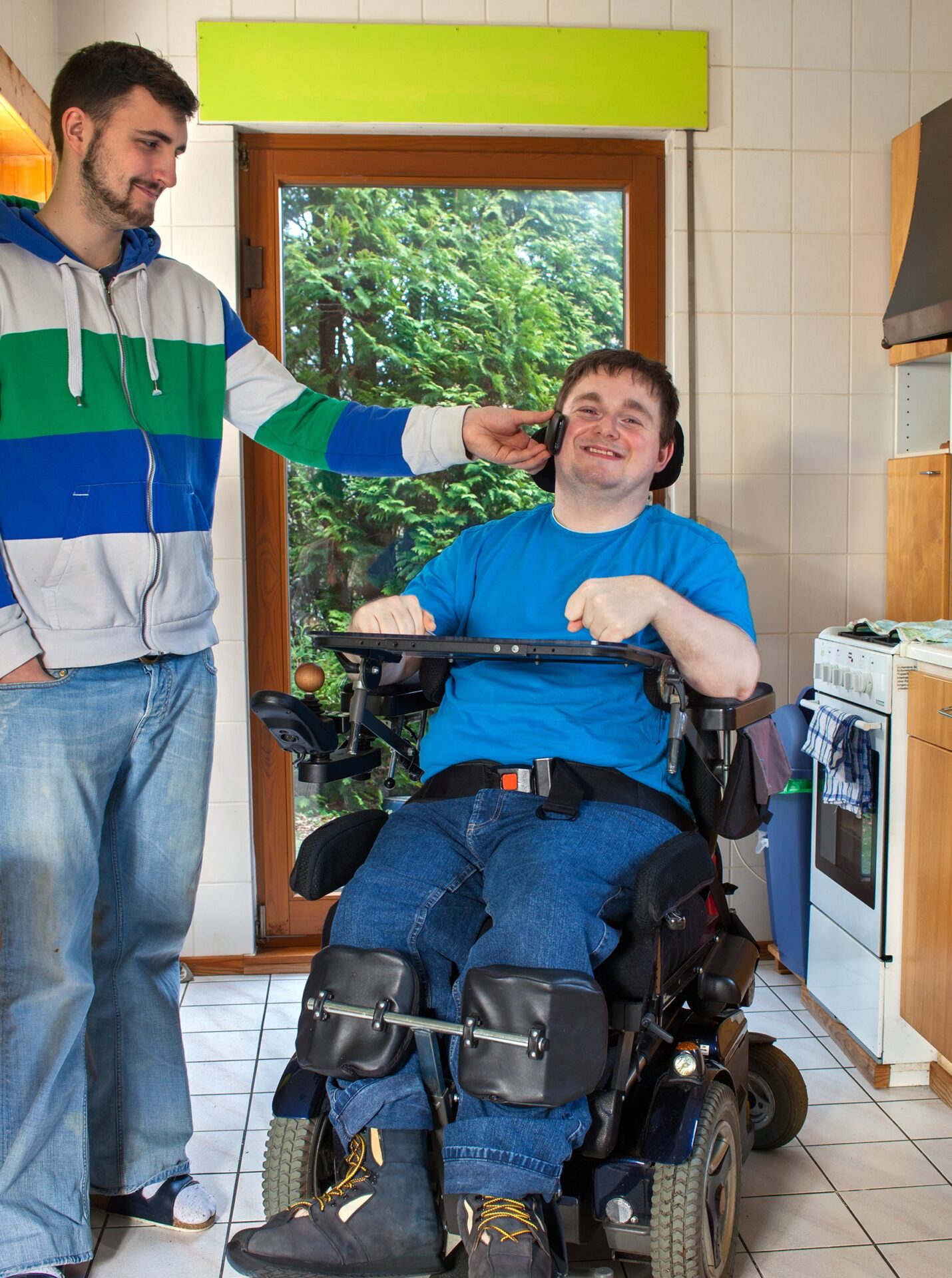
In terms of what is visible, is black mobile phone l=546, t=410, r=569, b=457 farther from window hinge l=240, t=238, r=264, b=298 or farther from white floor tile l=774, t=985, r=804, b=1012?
white floor tile l=774, t=985, r=804, b=1012

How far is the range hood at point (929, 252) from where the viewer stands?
2672 millimetres

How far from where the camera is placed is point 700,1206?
1.50 metres

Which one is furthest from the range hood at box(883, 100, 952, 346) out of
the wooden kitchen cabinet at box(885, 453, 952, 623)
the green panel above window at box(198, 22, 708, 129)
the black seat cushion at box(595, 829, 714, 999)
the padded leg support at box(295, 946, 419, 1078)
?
the padded leg support at box(295, 946, 419, 1078)

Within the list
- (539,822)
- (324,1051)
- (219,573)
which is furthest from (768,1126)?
(219,573)

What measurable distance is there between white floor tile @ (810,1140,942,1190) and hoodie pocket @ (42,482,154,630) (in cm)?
157

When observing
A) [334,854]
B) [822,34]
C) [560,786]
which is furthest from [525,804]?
[822,34]

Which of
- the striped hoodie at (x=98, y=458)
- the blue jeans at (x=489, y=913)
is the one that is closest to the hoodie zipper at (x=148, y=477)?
A: the striped hoodie at (x=98, y=458)

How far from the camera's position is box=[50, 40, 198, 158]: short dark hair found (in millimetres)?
1698

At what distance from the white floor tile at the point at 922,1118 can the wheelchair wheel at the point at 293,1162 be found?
127 centimetres

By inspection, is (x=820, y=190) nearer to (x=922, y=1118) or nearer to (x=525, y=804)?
(x=525, y=804)

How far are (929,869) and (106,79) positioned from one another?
202cm

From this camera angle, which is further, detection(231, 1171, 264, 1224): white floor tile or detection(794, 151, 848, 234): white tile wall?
detection(794, 151, 848, 234): white tile wall

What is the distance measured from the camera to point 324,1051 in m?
1.41

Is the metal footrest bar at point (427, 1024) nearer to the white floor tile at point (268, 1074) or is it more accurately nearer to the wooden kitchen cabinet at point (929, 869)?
the white floor tile at point (268, 1074)
